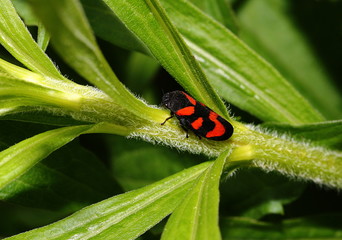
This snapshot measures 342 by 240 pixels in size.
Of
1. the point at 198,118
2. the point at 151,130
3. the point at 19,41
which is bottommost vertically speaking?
the point at 198,118

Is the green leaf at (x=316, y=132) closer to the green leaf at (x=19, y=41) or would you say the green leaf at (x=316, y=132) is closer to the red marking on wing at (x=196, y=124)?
the red marking on wing at (x=196, y=124)

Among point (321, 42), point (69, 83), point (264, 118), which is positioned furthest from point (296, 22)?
point (69, 83)

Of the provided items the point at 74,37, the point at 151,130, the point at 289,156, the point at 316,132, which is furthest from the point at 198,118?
the point at 74,37

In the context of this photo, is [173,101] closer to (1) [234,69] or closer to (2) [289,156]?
(1) [234,69]

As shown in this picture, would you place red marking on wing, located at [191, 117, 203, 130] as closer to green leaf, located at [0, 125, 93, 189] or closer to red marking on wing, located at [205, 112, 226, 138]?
red marking on wing, located at [205, 112, 226, 138]

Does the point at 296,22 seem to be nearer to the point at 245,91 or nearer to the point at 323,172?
the point at 245,91

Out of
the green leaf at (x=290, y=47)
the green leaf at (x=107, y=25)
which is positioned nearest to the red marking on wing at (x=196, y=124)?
the green leaf at (x=107, y=25)
